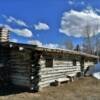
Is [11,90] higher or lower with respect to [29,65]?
lower

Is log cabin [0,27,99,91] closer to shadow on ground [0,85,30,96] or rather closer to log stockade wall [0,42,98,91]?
log stockade wall [0,42,98,91]

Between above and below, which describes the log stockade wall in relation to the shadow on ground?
above

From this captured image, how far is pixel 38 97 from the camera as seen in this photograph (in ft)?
40.9

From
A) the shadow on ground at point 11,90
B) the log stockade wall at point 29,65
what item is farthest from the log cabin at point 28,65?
the shadow on ground at point 11,90

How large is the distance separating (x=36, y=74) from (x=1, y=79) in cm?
259

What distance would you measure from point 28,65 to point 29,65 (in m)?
0.09

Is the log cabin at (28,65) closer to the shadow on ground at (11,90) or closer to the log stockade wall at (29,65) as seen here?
the log stockade wall at (29,65)

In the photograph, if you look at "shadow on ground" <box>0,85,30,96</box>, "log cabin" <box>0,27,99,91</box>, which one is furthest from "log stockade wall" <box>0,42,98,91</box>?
"shadow on ground" <box>0,85,30,96</box>

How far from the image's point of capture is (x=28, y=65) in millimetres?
14766

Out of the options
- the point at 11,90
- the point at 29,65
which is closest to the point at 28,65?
the point at 29,65

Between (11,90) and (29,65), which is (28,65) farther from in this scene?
(11,90)

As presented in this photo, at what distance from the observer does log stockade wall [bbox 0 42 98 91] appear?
14477 mm

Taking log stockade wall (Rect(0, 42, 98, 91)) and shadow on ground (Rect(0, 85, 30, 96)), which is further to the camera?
log stockade wall (Rect(0, 42, 98, 91))

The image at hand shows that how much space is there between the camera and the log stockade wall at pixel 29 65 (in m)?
14.5
